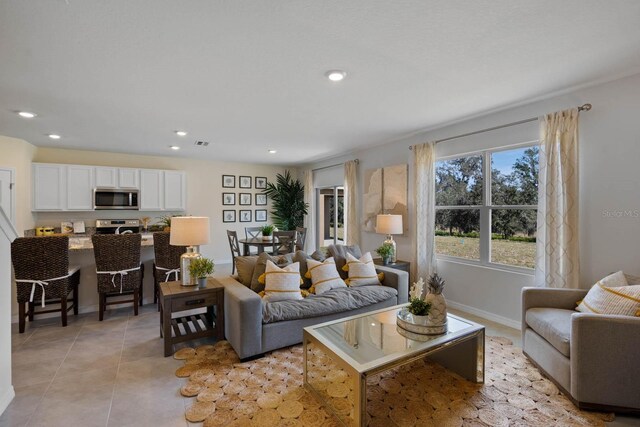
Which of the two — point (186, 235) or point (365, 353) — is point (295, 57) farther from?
point (365, 353)

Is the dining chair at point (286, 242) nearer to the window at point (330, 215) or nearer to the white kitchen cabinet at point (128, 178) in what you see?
the window at point (330, 215)

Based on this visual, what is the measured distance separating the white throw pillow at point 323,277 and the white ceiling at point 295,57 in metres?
1.79

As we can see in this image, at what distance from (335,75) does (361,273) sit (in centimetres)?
217

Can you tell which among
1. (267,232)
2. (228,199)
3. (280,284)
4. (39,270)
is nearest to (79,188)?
(228,199)

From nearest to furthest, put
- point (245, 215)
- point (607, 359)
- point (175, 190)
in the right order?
point (607, 359), point (175, 190), point (245, 215)

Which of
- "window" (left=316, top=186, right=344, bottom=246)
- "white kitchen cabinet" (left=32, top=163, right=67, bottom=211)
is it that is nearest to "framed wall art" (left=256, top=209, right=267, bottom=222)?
"window" (left=316, top=186, right=344, bottom=246)

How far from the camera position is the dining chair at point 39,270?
3.21 m

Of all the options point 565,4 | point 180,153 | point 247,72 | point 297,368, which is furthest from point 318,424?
point 180,153

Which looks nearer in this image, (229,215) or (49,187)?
(49,187)

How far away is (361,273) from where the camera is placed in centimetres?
361

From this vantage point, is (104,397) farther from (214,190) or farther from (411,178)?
(214,190)

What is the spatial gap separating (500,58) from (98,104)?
3881 millimetres

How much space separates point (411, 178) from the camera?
15.3 feet

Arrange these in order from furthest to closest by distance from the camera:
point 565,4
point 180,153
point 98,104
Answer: point 180,153 → point 98,104 → point 565,4
